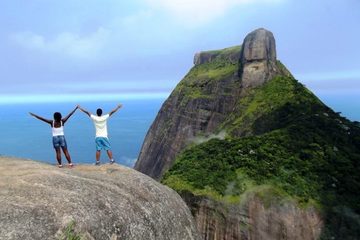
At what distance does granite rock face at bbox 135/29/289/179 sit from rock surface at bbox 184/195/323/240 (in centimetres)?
3465

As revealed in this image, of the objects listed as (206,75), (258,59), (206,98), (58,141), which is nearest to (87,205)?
(58,141)

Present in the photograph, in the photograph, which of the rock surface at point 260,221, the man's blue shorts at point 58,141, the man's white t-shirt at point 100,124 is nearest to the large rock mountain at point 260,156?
the rock surface at point 260,221

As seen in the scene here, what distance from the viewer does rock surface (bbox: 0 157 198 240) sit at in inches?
476

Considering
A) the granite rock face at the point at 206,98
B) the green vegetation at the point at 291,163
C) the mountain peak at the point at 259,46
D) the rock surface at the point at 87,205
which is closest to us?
the rock surface at the point at 87,205

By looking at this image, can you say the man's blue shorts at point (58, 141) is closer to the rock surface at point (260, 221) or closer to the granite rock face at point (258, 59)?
the rock surface at point (260, 221)

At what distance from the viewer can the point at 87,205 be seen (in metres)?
13.4

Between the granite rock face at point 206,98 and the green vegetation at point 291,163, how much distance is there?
36.7ft

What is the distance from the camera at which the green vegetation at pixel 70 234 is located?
39.7 ft

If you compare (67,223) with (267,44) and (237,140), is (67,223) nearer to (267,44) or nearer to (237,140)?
(237,140)

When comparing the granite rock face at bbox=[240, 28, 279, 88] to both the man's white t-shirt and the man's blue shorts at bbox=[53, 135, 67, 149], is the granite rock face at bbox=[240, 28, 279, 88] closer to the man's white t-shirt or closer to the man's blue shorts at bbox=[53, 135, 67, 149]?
the man's white t-shirt

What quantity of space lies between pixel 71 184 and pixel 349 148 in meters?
52.5

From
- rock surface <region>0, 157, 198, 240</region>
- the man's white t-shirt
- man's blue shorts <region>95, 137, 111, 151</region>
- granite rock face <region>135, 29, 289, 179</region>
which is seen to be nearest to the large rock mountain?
granite rock face <region>135, 29, 289, 179</region>

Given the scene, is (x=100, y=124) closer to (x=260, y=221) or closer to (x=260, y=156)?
(x=260, y=221)

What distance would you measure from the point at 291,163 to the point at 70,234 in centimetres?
4626
